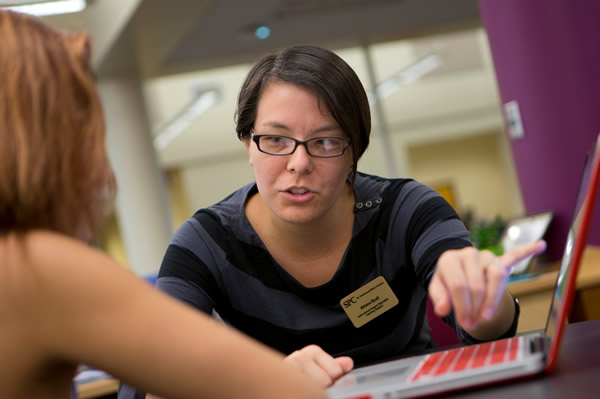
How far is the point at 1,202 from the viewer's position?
0.67 metres

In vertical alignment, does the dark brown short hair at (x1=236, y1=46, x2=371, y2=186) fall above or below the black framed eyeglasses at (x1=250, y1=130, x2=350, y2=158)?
above

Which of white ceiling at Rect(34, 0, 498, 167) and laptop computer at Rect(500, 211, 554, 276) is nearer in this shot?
laptop computer at Rect(500, 211, 554, 276)

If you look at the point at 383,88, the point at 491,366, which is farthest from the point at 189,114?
→ the point at 491,366

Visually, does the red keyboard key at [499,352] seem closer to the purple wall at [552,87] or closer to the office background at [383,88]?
the office background at [383,88]

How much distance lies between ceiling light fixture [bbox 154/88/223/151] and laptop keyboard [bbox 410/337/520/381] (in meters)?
8.95

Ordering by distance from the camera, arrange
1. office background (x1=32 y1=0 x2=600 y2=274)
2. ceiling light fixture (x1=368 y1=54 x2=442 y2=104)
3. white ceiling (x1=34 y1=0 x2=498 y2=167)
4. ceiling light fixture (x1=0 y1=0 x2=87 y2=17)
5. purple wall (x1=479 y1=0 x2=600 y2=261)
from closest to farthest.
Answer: purple wall (x1=479 y1=0 x2=600 y2=261)
office background (x1=32 y1=0 x2=600 y2=274)
ceiling light fixture (x1=0 y1=0 x2=87 y2=17)
white ceiling (x1=34 y1=0 x2=498 y2=167)
ceiling light fixture (x1=368 y1=54 x2=442 y2=104)

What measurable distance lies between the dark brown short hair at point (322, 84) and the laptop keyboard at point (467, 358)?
0.56 meters

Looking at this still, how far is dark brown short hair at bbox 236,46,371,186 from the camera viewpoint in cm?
149

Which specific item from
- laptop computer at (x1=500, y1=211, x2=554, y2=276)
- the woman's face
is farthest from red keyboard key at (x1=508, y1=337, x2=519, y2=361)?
laptop computer at (x1=500, y1=211, x2=554, y2=276)

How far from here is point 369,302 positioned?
1.50 meters

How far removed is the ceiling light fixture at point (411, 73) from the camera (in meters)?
11.2

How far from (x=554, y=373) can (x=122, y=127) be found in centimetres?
651

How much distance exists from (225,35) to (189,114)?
180 inches

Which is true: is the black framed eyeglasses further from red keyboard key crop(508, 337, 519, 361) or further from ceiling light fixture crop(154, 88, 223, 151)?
ceiling light fixture crop(154, 88, 223, 151)
